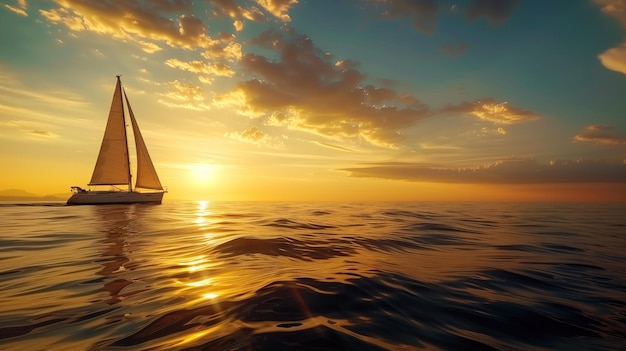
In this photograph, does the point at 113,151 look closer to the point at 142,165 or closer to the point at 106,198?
the point at 142,165

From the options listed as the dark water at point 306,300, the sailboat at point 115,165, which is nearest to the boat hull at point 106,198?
the sailboat at point 115,165

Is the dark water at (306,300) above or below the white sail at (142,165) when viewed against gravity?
below

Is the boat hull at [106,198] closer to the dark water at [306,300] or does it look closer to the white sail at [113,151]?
the white sail at [113,151]

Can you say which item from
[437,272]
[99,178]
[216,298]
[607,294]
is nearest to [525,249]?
[607,294]

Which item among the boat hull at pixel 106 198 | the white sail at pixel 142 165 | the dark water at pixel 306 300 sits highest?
the white sail at pixel 142 165

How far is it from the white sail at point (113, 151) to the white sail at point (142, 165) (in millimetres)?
2605

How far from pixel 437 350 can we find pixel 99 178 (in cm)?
5682

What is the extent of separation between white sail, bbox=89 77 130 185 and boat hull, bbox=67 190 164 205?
183 cm

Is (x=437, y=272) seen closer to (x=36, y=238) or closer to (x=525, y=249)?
(x=525, y=249)

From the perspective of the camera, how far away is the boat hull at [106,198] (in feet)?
150

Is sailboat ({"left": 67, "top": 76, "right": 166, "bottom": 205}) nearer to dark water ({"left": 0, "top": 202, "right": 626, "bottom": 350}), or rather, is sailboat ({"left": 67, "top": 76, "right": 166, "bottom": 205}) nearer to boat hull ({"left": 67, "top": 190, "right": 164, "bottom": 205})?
boat hull ({"left": 67, "top": 190, "right": 164, "bottom": 205})

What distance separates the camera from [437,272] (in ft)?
21.8

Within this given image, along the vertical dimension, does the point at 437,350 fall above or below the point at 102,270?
above

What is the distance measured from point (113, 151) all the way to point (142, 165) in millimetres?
5432
